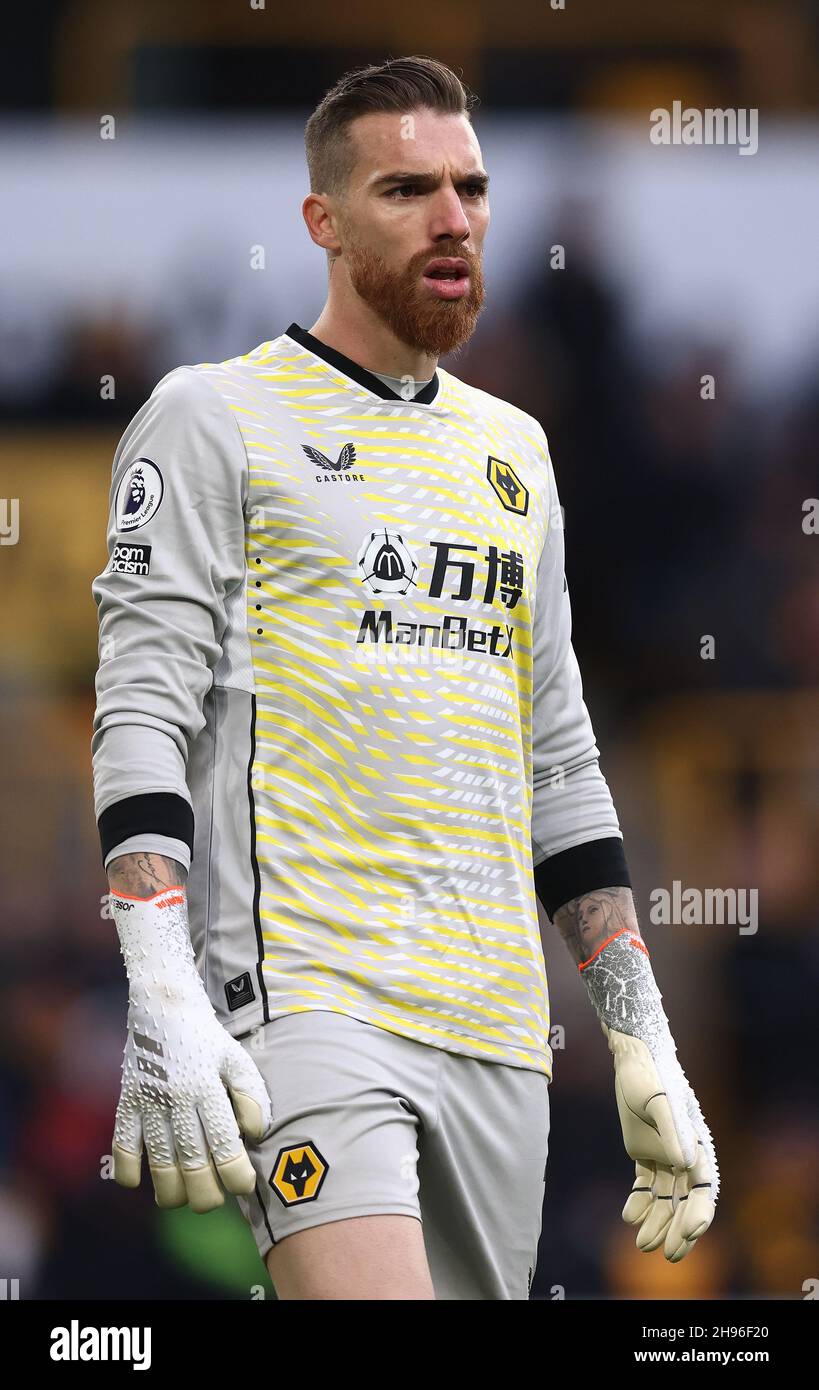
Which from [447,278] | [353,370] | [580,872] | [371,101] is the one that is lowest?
[580,872]

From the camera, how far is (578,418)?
5812mm

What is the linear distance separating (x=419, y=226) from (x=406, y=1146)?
49.6 inches

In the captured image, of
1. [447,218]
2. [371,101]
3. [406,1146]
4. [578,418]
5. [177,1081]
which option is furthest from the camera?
[578,418]

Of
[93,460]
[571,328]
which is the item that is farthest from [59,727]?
[571,328]

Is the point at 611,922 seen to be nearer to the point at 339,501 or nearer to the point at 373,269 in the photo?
the point at 339,501

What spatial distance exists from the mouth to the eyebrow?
0.11 meters

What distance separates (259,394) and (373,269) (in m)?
0.25

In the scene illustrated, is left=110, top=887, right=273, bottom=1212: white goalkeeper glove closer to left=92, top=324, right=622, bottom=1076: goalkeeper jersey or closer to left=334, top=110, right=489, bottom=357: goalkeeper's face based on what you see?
left=92, top=324, right=622, bottom=1076: goalkeeper jersey

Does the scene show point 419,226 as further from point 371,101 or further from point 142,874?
point 142,874

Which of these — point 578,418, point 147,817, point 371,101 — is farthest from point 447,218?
point 578,418

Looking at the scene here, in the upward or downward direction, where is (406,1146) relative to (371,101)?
downward

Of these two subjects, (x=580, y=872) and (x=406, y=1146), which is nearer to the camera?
(x=406, y=1146)

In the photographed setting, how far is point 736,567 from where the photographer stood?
19.0 ft

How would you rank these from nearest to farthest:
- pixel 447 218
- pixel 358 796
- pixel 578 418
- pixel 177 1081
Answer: pixel 177 1081 < pixel 358 796 < pixel 447 218 < pixel 578 418
